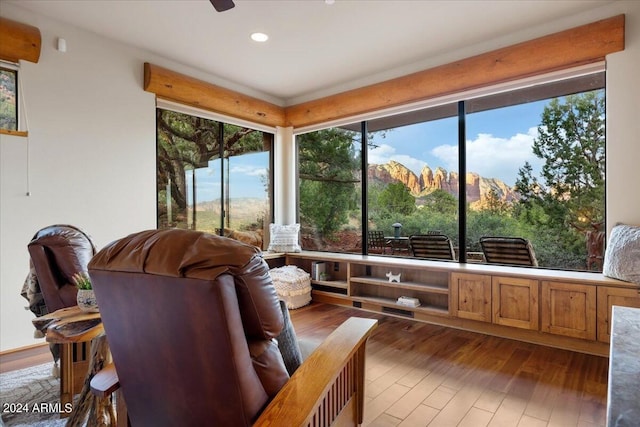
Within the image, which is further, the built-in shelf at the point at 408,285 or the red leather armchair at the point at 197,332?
the built-in shelf at the point at 408,285

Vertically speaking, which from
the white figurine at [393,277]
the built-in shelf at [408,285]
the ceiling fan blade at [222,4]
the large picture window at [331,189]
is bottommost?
the built-in shelf at [408,285]

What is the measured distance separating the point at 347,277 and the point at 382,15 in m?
2.94

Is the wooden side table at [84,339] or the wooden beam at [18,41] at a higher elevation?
the wooden beam at [18,41]

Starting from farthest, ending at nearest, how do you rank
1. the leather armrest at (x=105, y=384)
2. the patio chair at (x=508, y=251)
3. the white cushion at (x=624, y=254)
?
the patio chair at (x=508, y=251) → the white cushion at (x=624, y=254) → the leather armrest at (x=105, y=384)

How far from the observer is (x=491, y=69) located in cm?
355

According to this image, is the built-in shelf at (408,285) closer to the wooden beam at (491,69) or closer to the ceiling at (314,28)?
the wooden beam at (491,69)

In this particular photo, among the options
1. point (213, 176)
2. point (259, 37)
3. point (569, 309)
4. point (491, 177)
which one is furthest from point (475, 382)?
point (213, 176)

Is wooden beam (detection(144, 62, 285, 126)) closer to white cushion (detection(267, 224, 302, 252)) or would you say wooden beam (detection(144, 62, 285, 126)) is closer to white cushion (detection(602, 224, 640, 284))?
white cushion (detection(267, 224, 302, 252))

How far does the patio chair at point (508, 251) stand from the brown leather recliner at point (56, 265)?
3.64 m

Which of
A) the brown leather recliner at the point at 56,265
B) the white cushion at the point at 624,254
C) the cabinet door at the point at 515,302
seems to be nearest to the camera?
the brown leather recliner at the point at 56,265

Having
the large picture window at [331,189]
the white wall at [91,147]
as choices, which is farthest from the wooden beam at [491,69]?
the large picture window at [331,189]

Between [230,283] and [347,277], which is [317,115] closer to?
[347,277]

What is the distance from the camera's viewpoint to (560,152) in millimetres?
3352

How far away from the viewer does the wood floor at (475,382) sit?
204 cm
